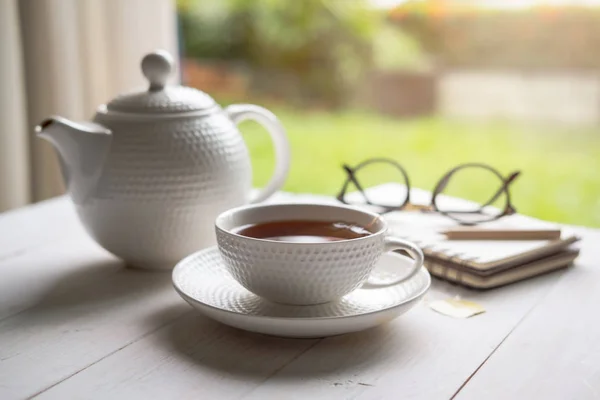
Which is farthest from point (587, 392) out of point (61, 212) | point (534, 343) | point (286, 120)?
point (286, 120)

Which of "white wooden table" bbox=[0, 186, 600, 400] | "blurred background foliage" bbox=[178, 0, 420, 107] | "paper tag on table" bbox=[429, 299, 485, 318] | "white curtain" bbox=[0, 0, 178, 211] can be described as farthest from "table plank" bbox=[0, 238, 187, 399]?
"blurred background foliage" bbox=[178, 0, 420, 107]

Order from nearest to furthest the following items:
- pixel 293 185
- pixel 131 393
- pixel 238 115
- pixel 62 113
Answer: pixel 131 393
pixel 238 115
pixel 62 113
pixel 293 185

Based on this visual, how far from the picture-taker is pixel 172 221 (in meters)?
0.77

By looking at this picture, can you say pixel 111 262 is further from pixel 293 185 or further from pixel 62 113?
pixel 293 185

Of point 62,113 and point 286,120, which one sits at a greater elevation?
point 62,113

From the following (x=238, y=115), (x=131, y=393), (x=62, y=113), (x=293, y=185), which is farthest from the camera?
(x=293, y=185)

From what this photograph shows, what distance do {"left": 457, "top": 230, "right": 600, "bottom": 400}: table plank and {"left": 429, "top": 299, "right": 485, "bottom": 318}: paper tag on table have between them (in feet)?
0.15

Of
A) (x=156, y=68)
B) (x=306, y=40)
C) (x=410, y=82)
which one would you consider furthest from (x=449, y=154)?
(x=156, y=68)

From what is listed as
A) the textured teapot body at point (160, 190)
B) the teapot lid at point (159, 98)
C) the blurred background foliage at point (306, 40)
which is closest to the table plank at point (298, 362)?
the textured teapot body at point (160, 190)

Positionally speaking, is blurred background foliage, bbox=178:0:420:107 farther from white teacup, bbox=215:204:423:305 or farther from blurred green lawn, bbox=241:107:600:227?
white teacup, bbox=215:204:423:305

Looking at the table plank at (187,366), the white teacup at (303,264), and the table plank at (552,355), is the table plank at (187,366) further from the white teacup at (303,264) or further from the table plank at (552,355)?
the table plank at (552,355)

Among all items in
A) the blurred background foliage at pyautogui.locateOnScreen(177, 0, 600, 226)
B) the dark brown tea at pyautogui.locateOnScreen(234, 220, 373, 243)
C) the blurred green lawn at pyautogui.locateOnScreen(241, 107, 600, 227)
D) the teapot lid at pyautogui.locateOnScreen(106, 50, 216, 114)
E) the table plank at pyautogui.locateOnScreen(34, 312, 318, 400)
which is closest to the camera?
the table plank at pyautogui.locateOnScreen(34, 312, 318, 400)

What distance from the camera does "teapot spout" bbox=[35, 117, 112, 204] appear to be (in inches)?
30.1

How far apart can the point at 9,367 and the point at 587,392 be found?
1.39ft
